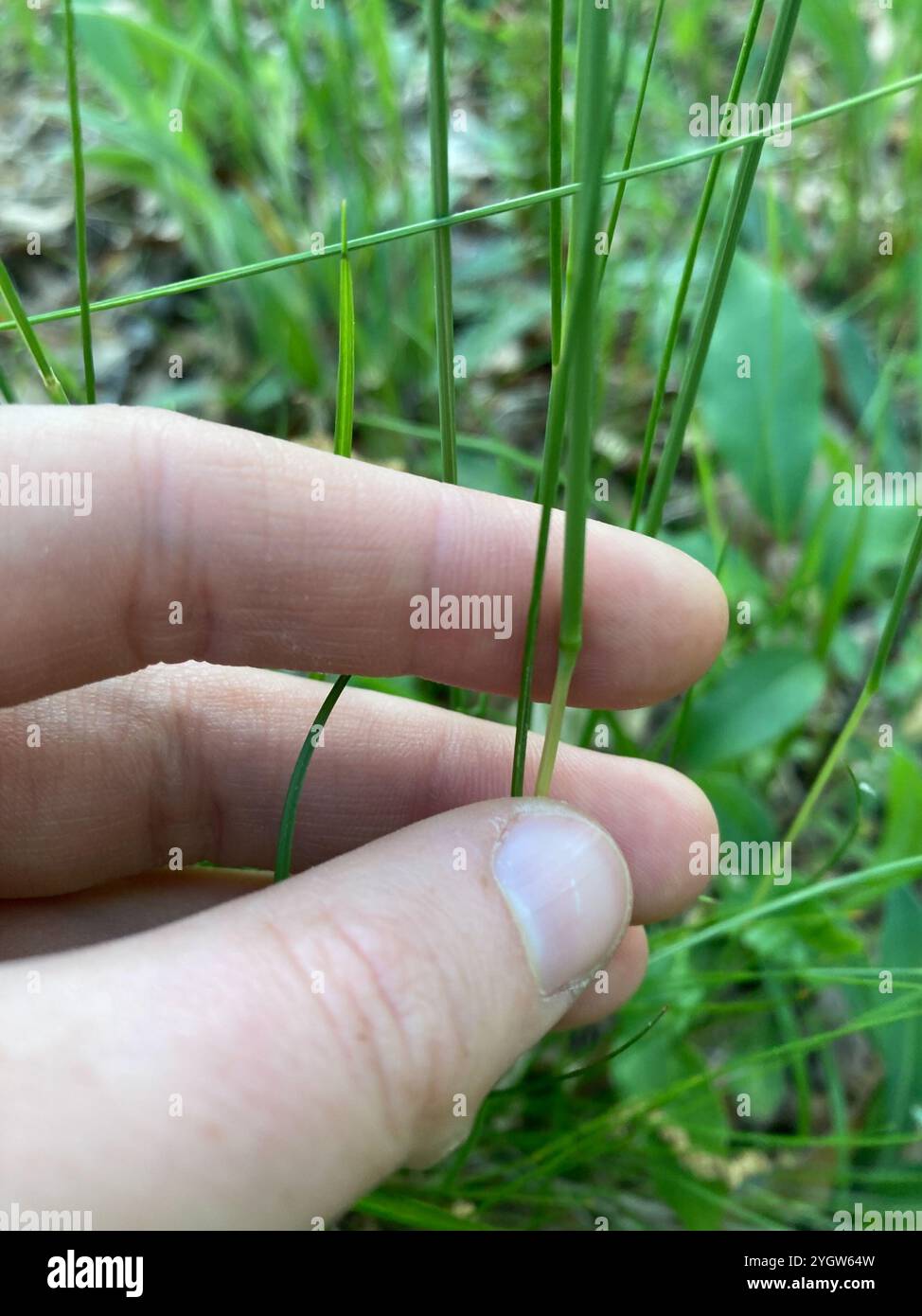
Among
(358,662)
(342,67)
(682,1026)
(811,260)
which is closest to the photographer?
(358,662)

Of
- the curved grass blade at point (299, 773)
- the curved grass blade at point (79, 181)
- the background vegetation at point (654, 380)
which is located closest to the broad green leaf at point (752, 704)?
the background vegetation at point (654, 380)

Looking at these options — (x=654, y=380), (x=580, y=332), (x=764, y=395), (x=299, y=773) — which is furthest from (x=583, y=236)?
(x=654, y=380)

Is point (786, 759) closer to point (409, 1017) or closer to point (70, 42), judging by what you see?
point (409, 1017)

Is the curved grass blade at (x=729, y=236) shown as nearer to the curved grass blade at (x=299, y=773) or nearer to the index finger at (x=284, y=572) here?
the index finger at (x=284, y=572)

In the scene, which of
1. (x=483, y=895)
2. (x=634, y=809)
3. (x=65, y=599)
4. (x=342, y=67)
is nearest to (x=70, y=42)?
(x=65, y=599)

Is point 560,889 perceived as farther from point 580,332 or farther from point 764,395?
point 764,395

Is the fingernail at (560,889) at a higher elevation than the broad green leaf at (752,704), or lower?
lower

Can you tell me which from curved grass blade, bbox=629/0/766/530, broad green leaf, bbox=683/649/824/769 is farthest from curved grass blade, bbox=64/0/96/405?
broad green leaf, bbox=683/649/824/769

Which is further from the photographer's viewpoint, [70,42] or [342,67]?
[342,67]
